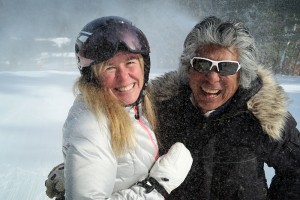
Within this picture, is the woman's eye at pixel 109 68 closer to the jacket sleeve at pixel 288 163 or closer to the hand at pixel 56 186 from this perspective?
the hand at pixel 56 186

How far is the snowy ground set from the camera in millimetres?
4383

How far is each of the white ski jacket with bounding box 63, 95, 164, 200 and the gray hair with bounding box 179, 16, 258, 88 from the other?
806mm

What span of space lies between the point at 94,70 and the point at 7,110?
775 centimetres

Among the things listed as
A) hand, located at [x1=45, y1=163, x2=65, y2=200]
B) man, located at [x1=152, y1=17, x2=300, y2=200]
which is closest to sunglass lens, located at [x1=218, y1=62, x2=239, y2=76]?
man, located at [x1=152, y1=17, x2=300, y2=200]

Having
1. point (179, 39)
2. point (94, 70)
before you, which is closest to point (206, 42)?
point (94, 70)

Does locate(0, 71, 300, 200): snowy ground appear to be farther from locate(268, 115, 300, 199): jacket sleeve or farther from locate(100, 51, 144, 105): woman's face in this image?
locate(100, 51, 144, 105): woman's face

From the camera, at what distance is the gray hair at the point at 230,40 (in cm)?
199

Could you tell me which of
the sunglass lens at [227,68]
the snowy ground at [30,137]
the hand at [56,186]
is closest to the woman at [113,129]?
the sunglass lens at [227,68]

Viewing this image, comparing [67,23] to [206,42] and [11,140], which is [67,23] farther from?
[206,42]

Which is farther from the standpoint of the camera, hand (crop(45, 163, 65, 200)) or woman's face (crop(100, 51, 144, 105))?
hand (crop(45, 163, 65, 200))

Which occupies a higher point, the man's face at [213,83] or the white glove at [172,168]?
the man's face at [213,83]

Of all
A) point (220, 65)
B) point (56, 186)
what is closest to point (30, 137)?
point (56, 186)

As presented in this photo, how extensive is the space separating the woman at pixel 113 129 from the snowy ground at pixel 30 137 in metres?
1.11

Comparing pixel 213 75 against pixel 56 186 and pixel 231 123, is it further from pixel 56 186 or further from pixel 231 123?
pixel 56 186
